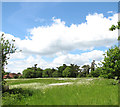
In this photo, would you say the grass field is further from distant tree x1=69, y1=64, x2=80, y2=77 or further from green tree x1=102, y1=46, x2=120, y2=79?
distant tree x1=69, y1=64, x2=80, y2=77

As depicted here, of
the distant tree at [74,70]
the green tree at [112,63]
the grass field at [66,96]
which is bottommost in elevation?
the distant tree at [74,70]

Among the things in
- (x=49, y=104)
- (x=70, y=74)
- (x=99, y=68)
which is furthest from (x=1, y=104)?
(x=70, y=74)

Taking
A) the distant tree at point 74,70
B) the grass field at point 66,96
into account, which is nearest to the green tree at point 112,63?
the grass field at point 66,96

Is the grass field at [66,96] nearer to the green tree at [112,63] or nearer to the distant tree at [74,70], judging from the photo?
the green tree at [112,63]

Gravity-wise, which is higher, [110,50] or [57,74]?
[110,50]

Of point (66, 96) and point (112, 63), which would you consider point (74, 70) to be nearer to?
point (112, 63)

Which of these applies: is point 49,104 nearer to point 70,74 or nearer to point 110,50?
point 110,50

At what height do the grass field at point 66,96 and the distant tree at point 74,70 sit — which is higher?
the grass field at point 66,96

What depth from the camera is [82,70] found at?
97.1 m

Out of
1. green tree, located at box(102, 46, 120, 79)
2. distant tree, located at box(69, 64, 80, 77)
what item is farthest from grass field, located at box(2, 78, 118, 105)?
distant tree, located at box(69, 64, 80, 77)

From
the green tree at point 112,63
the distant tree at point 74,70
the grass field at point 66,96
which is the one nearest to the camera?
the grass field at point 66,96

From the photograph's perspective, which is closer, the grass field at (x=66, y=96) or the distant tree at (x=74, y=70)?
the grass field at (x=66, y=96)

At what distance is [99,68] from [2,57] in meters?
12.6

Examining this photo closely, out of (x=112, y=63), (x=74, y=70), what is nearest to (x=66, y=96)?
(x=112, y=63)
